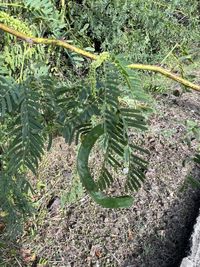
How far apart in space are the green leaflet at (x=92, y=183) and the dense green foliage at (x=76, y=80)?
3cm

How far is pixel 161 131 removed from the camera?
242 centimetres

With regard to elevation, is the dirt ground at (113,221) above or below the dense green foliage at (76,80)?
below

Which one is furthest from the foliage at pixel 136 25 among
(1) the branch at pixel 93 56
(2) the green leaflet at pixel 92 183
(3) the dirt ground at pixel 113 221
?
(2) the green leaflet at pixel 92 183

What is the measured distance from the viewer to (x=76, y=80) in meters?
1.86

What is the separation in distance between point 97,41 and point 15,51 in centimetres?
80

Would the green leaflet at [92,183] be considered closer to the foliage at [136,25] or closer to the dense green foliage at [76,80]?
the dense green foliage at [76,80]

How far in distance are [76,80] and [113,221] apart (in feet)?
2.17

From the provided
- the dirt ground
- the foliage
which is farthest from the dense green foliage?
the dirt ground

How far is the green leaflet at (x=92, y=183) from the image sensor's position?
0.38m

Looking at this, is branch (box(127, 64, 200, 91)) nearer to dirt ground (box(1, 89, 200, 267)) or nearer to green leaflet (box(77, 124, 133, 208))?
green leaflet (box(77, 124, 133, 208))

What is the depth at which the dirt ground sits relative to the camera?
189cm

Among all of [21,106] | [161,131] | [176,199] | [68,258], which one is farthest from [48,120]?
[161,131]

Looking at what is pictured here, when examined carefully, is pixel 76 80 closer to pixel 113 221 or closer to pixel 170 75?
pixel 113 221

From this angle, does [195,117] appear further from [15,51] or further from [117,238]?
[15,51]
